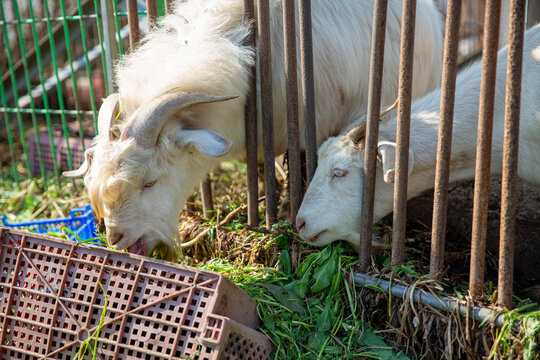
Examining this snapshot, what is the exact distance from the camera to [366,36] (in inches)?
165

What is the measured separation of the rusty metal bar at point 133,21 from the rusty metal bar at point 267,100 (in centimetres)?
112

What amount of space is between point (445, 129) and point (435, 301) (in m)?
0.88

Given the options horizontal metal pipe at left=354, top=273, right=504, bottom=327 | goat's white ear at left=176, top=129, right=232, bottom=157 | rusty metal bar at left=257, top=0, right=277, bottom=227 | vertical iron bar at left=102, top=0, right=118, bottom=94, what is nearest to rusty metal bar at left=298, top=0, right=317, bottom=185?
rusty metal bar at left=257, top=0, right=277, bottom=227

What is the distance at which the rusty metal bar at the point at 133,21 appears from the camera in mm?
4281

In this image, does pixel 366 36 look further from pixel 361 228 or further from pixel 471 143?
pixel 361 228

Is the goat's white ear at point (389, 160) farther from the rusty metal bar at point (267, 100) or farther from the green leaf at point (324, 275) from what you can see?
the rusty metal bar at point (267, 100)

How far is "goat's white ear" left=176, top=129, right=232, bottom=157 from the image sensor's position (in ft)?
11.1

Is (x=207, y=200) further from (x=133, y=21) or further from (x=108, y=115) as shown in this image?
(x=133, y=21)

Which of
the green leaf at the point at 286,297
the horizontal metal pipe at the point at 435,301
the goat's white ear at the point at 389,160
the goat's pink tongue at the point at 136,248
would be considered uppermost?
the goat's white ear at the point at 389,160

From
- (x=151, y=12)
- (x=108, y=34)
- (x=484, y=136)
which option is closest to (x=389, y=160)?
(x=484, y=136)

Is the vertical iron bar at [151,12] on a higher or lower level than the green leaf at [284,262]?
higher

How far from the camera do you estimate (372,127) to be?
3150 mm

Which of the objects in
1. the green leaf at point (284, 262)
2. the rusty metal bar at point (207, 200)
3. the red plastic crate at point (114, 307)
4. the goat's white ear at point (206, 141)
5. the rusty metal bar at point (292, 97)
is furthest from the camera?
the rusty metal bar at point (207, 200)

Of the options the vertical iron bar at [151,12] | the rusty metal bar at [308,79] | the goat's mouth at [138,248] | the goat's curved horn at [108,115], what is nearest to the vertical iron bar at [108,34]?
the vertical iron bar at [151,12]
